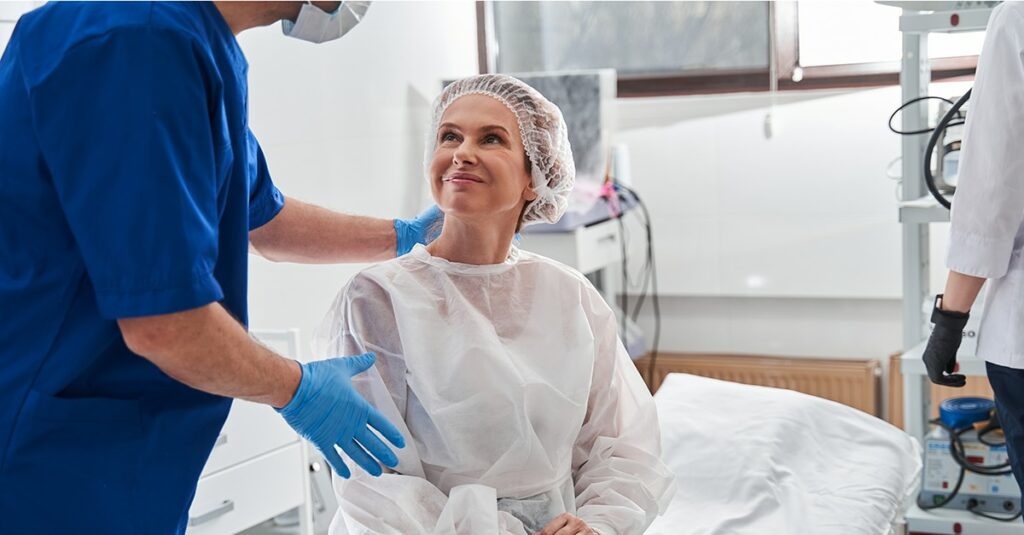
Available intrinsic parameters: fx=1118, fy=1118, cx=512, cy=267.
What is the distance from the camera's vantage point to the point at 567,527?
5.09 feet

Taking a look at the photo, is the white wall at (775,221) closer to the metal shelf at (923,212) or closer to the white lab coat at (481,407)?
the metal shelf at (923,212)

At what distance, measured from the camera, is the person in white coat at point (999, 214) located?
1.73 m

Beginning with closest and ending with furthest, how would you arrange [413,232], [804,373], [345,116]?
[413,232] → [345,116] → [804,373]

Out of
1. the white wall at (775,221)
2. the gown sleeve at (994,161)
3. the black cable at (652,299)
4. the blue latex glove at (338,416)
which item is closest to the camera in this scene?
the blue latex glove at (338,416)

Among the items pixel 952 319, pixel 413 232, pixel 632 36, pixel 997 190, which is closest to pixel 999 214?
pixel 997 190

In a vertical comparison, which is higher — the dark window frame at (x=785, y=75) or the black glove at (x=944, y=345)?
the dark window frame at (x=785, y=75)

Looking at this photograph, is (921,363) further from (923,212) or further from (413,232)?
(413,232)

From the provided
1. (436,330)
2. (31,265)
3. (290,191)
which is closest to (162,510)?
(31,265)

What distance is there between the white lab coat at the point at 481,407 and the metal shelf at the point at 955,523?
3.48 ft

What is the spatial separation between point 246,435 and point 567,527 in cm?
91

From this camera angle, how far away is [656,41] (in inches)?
151

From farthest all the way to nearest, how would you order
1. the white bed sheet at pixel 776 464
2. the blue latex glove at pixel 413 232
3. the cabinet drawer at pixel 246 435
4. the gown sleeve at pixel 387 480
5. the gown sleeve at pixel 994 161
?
the cabinet drawer at pixel 246 435, the white bed sheet at pixel 776 464, the blue latex glove at pixel 413 232, the gown sleeve at pixel 994 161, the gown sleeve at pixel 387 480

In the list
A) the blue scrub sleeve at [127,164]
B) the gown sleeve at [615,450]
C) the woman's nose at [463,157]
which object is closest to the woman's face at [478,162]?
the woman's nose at [463,157]

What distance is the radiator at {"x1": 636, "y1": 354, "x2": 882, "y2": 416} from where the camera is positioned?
3520 millimetres
